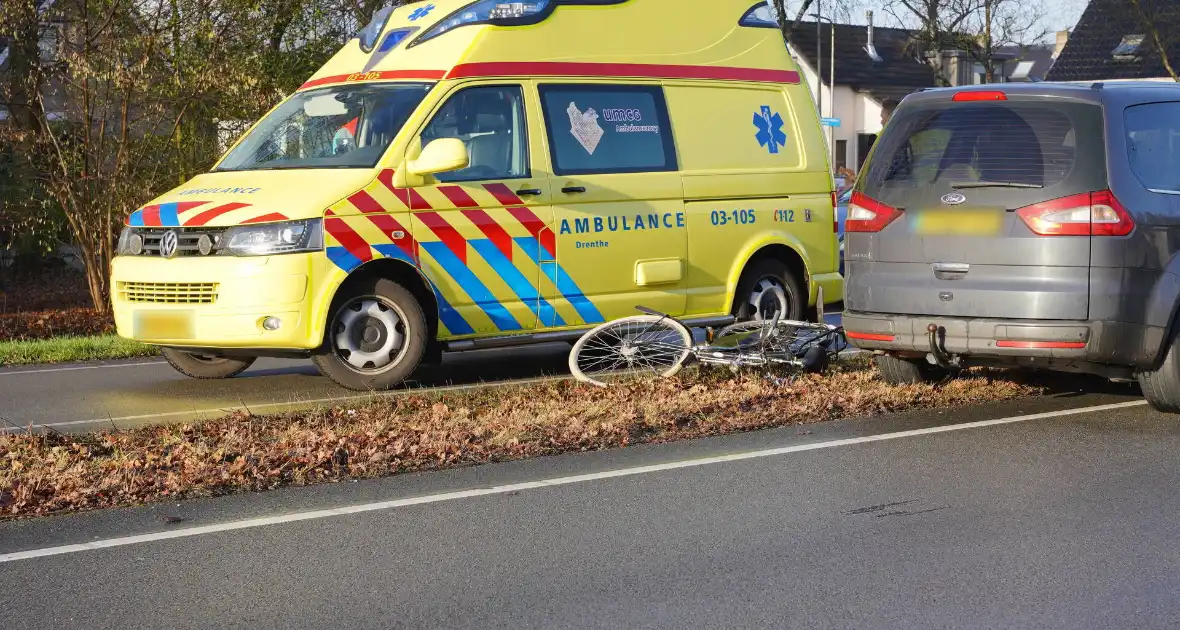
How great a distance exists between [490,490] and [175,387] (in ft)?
14.7

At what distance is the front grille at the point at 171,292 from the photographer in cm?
962

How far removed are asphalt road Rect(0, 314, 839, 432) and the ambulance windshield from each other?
4.95ft

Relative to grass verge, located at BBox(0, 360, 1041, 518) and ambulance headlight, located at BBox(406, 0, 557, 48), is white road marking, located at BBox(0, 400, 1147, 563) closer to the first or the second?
grass verge, located at BBox(0, 360, 1041, 518)

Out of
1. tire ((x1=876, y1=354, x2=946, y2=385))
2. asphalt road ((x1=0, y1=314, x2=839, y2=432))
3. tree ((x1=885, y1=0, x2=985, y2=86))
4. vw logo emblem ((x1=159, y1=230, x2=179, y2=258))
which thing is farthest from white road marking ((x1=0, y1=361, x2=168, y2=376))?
tree ((x1=885, y1=0, x2=985, y2=86))

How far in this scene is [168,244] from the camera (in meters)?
9.81

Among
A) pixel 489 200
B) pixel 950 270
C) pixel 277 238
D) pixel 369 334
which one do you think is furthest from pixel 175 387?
pixel 950 270

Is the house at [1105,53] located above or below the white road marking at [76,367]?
above

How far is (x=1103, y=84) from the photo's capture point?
8.55 m

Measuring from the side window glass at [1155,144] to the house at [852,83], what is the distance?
166ft

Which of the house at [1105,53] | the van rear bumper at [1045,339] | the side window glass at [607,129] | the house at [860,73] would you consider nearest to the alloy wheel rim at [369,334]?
the side window glass at [607,129]

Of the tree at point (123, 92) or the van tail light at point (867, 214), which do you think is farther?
the tree at point (123, 92)

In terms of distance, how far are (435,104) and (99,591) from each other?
5.39 metres

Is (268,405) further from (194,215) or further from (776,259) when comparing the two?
(776,259)

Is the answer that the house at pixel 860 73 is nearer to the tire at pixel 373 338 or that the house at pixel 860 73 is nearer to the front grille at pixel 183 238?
the tire at pixel 373 338
